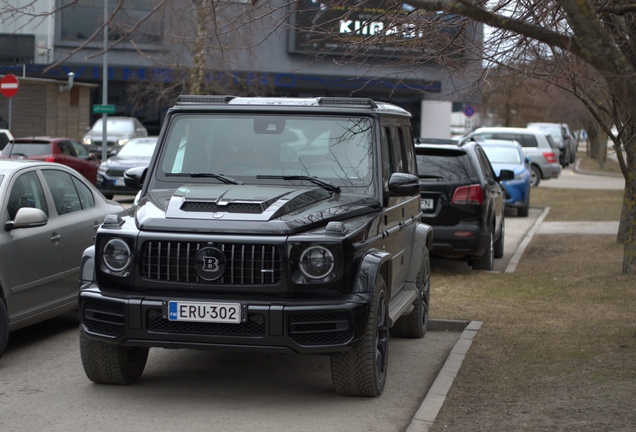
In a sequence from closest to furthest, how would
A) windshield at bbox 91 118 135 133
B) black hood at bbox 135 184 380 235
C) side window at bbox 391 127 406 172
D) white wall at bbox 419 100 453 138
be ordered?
1. black hood at bbox 135 184 380 235
2. side window at bbox 391 127 406 172
3. windshield at bbox 91 118 135 133
4. white wall at bbox 419 100 453 138

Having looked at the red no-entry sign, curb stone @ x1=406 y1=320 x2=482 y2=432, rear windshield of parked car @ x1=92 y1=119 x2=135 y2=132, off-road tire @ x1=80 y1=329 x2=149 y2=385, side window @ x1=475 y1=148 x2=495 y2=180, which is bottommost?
curb stone @ x1=406 y1=320 x2=482 y2=432

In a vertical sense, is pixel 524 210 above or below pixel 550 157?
below

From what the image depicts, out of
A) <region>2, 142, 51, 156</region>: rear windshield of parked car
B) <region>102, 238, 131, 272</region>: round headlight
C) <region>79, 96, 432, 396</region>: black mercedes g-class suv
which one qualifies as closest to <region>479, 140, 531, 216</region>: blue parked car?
<region>2, 142, 51, 156</region>: rear windshield of parked car

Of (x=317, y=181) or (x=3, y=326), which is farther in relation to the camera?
(x=3, y=326)

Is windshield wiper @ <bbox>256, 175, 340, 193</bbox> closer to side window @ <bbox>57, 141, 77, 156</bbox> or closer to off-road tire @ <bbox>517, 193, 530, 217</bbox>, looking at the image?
off-road tire @ <bbox>517, 193, 530, 217</bbox>

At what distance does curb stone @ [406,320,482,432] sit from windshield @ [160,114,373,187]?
151 centimetres

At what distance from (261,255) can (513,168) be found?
16053 millimetres

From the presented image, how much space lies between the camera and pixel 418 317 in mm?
8047

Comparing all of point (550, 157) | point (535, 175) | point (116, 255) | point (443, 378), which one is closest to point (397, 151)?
point (443, 378)

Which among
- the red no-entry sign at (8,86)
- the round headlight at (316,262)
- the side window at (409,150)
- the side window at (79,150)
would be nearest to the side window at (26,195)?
the round headlight at (316,262)

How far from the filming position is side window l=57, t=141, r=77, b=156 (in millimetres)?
21859

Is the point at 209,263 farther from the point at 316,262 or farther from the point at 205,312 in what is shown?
the point at 316,262

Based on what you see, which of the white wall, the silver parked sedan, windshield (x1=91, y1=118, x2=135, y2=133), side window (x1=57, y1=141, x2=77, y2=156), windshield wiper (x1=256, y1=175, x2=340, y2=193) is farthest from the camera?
the white wall

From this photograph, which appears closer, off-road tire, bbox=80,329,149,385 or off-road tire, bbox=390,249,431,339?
off-road tire, bbox=80,329,149,385
